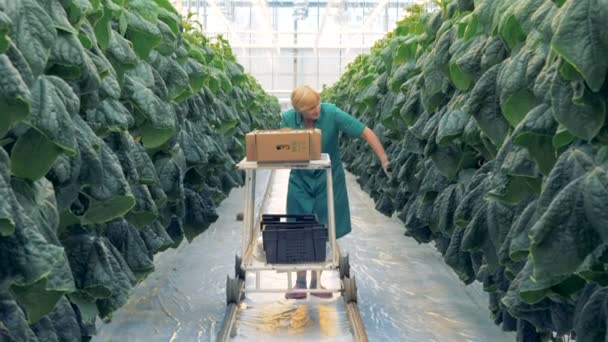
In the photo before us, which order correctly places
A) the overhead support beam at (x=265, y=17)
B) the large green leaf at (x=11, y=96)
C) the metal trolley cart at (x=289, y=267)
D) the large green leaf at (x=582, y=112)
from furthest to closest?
the overhead support beam at (x=265, y=17) → the metal trolley cart at (x=289, y=267) → the large green leaf at (x=582, y=112) → the large green leaf at (x=11, y=96)

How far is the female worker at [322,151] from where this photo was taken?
6.07 metres

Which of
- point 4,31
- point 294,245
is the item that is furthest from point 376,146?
point 4,31

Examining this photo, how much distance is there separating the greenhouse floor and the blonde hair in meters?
1.17

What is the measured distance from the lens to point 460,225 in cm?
362

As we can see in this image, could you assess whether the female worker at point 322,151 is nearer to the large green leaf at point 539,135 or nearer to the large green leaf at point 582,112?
the large green leaf at point 539,135

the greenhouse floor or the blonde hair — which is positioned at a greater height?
the blonde hair

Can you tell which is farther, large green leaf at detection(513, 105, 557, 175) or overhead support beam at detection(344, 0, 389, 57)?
overhead support beam at detection(344, 0, 389, 57)

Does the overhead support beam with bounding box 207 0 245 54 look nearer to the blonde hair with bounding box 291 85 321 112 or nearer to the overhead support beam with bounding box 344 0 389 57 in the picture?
the overhead support beam with bounding box 344 0 389 57

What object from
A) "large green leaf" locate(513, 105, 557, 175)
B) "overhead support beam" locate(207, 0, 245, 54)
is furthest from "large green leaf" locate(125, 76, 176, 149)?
"overhead support beam" locate(207, 0, 245, 54)

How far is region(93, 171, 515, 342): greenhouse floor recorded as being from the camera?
5188 mm

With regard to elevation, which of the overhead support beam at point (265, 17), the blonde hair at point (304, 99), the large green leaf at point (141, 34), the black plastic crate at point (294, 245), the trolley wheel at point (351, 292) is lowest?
the trolley wheel at point (351, 292)

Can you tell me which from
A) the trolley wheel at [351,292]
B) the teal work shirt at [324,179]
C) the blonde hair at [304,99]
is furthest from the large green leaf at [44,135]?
the teal work shirt at [324,179]

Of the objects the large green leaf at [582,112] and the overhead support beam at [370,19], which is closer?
the large green leaf at [582,112]

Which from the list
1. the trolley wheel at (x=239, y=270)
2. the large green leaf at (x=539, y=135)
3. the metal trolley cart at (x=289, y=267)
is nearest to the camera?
the large green leaf at (x=539, y=135)
